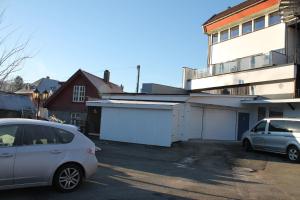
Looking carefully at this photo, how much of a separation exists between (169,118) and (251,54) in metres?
12.7

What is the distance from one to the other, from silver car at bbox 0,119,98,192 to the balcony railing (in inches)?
817

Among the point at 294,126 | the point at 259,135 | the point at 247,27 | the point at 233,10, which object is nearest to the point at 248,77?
the point at 247,27

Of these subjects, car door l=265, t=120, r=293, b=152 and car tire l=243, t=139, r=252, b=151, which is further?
car tire l=243, t=139, r=252, b=151

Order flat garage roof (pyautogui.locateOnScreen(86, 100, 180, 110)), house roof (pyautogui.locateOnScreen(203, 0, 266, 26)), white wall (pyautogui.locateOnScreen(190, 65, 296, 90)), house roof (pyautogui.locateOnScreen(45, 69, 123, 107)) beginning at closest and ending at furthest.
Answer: flat garage roof (pyautogui.locateOnScreen(86, 100, 180, 110)) → white wall (pyautogui.locateOnScreen(190, 65, 296, 90)) → house roof (pyautogui.locateOnScreen(203, 0, 266, 26)) → house roof (pyautogui.locateOnScreen(45, 69, 123, 107))

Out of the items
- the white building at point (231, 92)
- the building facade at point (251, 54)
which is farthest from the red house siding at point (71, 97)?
the white building at point (231, 92)

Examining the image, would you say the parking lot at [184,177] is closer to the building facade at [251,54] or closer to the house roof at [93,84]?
the building facade at [251,54]

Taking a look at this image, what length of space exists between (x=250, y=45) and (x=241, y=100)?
20.8 ft

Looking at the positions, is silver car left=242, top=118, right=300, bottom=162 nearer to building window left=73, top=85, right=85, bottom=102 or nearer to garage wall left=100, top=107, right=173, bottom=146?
garage wall left=100, top=107, right=173, bottom=146

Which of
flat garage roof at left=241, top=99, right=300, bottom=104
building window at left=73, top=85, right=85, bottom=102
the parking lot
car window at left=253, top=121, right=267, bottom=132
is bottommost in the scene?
the parking lot

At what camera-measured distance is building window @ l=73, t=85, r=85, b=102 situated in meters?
37.9

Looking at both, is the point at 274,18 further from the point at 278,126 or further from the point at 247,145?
the point at 278,126

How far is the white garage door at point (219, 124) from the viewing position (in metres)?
25.8

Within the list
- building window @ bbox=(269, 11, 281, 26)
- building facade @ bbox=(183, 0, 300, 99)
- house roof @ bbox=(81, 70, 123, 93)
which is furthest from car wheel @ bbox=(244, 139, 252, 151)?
house roof @ bbox=(81, 70, 123, 93)

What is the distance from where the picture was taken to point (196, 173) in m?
13.2
